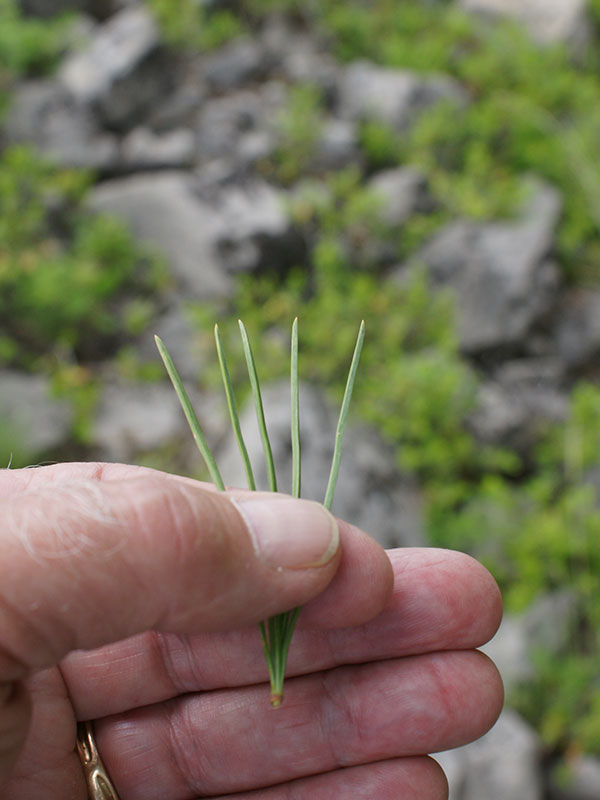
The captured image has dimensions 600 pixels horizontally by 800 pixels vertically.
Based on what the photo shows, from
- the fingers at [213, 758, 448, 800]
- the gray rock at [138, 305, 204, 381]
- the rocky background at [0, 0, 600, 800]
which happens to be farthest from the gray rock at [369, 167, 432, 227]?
the fingers at [213, 758, 448, 800]

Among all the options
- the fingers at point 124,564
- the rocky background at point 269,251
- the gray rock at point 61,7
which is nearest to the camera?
the fingers at point 124,564

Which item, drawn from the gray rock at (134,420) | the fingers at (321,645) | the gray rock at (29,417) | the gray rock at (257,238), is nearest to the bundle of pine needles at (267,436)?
the fingers at (321,645)

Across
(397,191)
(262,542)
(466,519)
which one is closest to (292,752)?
(262,542)

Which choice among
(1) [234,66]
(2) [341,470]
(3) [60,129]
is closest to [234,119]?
(1) [234,66]

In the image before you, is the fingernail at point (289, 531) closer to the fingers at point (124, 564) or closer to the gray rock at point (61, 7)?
the fingers at point (124, 564)

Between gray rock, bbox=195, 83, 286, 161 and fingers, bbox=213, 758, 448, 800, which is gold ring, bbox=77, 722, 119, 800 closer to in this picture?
fingers, bbox=213, 758, 448, 800

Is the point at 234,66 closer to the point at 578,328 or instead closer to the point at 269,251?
the point at 269,251
